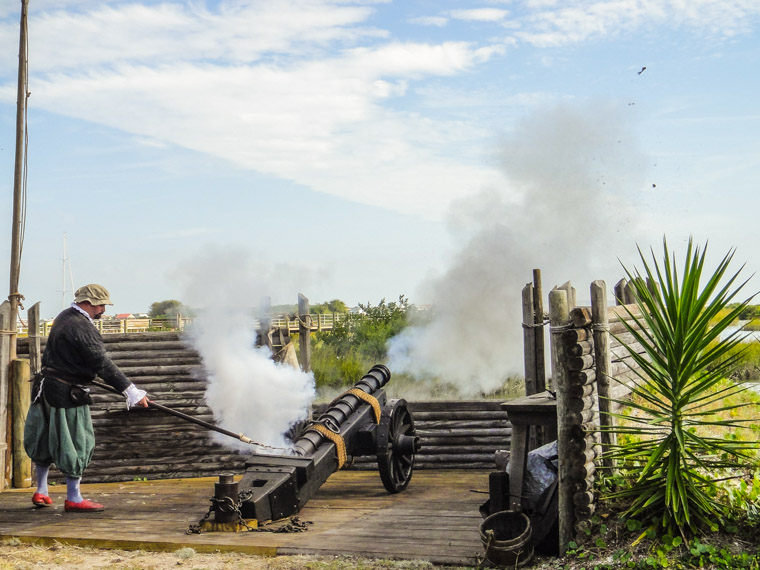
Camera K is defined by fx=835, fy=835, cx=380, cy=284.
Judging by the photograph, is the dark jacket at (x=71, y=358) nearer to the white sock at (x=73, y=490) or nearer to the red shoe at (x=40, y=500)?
the white sock at (x=73, y=490)

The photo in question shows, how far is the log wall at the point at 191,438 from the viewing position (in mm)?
10000

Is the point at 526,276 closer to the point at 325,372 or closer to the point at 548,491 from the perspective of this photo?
the point at 325,372

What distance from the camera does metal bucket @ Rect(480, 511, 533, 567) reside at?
5629mm

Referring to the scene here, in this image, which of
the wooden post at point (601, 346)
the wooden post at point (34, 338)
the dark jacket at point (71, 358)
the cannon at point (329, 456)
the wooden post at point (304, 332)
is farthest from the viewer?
the wooden post at point (304, 332)

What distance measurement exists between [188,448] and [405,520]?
4.01 metres

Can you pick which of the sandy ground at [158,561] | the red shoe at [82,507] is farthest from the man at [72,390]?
the sandy ground at [158,561]

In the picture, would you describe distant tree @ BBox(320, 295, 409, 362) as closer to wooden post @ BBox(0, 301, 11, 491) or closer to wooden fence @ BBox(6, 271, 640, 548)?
wooden fence @ BBox(6, 271, 640, 548)

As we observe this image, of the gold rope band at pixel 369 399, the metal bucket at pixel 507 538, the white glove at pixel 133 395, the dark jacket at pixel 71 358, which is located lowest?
the metal bucket at pixel 507 538

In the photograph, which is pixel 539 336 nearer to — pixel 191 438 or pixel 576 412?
pixel 576 412

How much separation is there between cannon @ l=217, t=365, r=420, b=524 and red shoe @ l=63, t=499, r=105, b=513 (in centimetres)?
166

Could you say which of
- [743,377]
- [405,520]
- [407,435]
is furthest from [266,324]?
[743,377]

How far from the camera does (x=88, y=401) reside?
7.84 meters

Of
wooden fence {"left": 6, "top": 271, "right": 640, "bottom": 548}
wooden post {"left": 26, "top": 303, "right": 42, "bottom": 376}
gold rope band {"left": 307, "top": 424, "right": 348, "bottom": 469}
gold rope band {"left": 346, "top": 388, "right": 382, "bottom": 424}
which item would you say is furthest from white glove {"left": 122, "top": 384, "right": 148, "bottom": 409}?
wooden post {"left": 26, "top": 303, "right": 42, "bottom": 376}

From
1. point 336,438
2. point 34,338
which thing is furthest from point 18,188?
point 336,438
